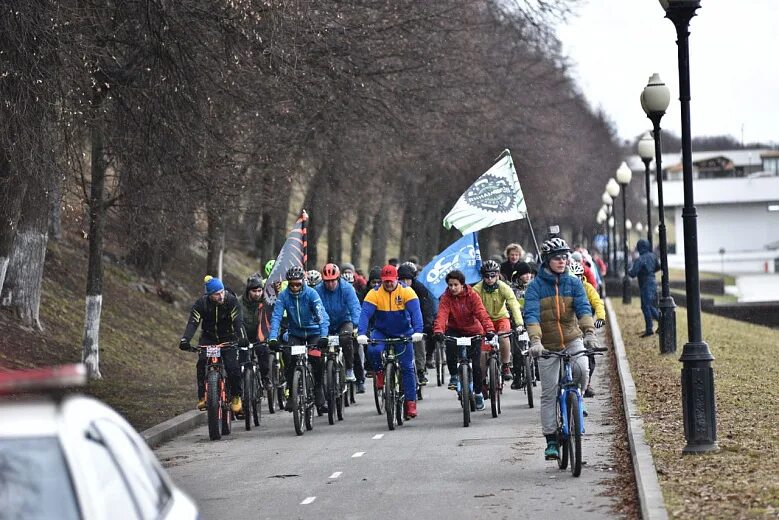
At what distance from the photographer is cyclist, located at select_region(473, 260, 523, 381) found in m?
18.8

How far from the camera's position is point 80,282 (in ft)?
111

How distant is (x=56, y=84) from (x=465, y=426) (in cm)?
593

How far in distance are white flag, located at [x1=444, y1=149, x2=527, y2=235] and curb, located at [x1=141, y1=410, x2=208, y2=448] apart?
7.08 metres

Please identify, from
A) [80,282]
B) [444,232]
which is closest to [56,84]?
[80,282]

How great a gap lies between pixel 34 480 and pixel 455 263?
19.4 metres

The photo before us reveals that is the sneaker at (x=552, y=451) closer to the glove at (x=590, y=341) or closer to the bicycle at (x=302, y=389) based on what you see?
the glove at (x=590, y=341)

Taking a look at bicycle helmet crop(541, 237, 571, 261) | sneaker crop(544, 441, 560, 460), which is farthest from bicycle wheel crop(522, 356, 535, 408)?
bicycle helmet crop(541, 237, 571, 261)

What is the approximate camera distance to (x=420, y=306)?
21.7 metres

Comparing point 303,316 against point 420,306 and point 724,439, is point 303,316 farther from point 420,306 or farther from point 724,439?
point 724,439

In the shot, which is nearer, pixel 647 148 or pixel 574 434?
pixel 574 434

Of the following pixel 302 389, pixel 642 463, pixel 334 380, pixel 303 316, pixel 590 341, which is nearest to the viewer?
pixel 642 463

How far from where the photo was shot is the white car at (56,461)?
4.58 m

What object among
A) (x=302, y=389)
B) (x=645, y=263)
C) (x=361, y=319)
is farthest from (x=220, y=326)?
(x=645, y=263)

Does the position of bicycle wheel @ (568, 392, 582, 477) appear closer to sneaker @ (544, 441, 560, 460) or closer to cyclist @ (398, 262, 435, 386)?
sneaker @ (544, 441, 560, 460)
